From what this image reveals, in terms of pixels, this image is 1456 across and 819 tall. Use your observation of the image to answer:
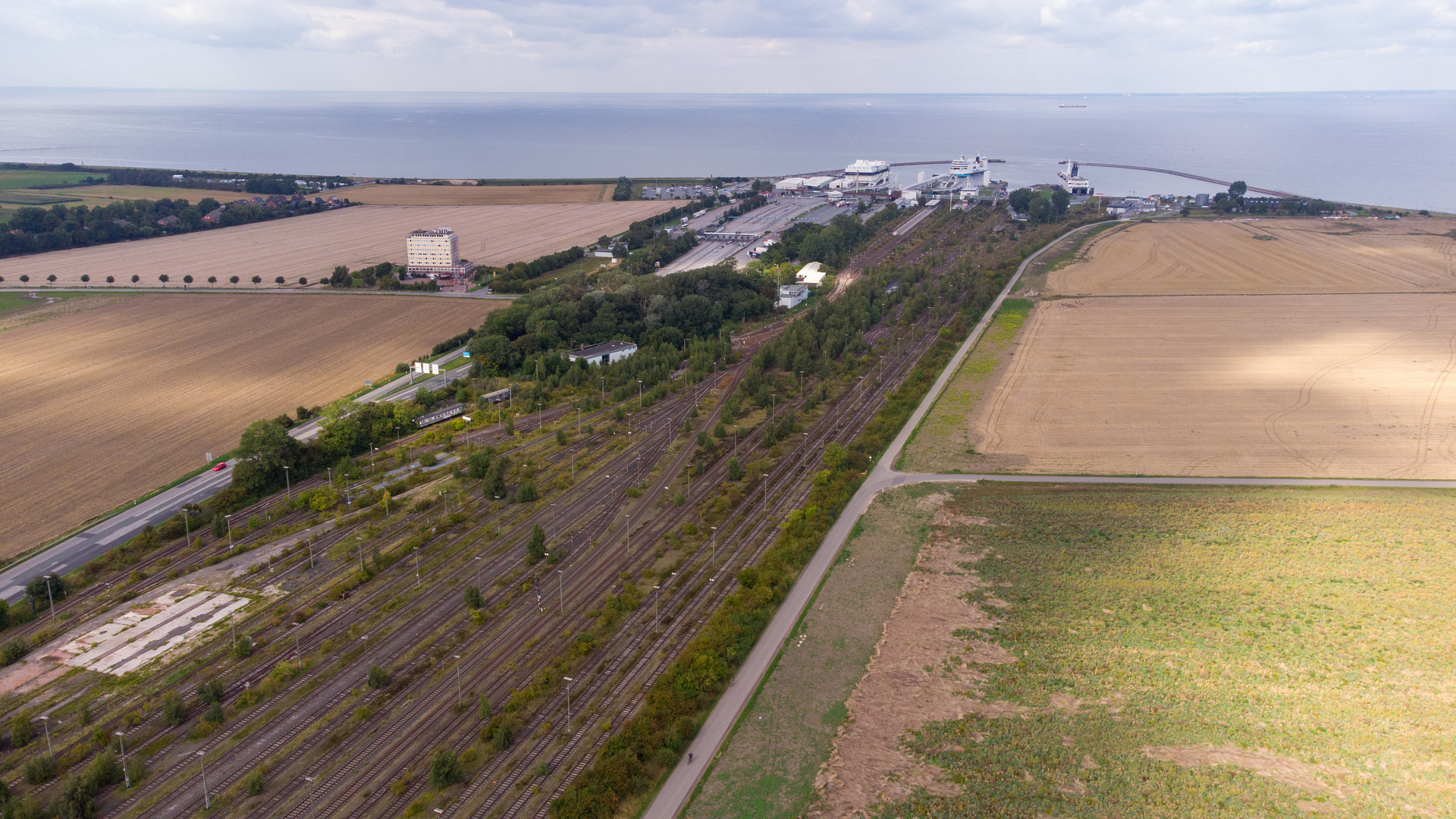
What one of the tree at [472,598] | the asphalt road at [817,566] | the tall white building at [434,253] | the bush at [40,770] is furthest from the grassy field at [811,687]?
the tall white building at [434,253]

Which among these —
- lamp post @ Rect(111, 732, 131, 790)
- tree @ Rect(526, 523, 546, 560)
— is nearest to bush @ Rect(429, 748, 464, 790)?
lamp post @ Rect(111, 732, 131, 790)

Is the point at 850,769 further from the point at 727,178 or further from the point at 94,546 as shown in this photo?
the point at 727,178

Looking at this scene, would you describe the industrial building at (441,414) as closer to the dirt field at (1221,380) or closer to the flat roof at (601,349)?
the flat roof at (601,349)

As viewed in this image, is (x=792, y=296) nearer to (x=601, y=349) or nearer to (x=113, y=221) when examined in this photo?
(x=601, y=349)

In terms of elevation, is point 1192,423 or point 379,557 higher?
point 1192,423

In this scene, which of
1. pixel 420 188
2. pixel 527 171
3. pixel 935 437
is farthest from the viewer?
pixel 527 171

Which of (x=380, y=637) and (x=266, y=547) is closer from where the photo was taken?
(x=380, y=637)

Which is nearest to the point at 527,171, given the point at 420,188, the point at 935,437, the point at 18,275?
the point at 420,188
